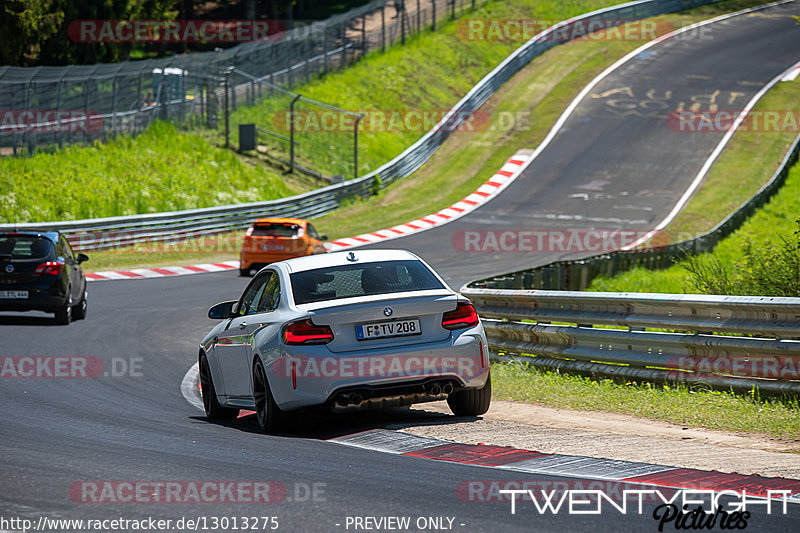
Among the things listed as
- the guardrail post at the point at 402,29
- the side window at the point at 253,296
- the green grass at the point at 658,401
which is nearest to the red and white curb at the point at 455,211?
the guardrail post at the point at 402,29

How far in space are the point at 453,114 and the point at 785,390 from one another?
40773 mm

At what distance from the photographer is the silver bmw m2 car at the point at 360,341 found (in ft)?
27.7

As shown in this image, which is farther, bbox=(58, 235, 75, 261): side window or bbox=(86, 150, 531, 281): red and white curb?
bbox=(86, 150, 531, 281): red and white curb

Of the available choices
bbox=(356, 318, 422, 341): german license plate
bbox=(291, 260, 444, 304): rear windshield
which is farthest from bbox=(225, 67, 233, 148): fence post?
bbox=(356, 318, 422, 341): german license plate

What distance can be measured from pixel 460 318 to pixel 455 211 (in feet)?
97.6

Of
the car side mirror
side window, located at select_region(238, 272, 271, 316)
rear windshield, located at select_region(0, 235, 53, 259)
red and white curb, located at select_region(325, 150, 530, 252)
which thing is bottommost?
red and white curb, located at select_region(325, 150, 530, 252)

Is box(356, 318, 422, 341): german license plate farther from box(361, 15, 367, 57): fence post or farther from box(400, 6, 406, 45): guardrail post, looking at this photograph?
box(400, 6, 406, 45): guardrail post

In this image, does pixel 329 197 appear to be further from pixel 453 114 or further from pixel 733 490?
pixel 733 490

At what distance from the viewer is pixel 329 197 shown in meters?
39.3

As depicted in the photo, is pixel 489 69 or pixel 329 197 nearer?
pixel 329 197

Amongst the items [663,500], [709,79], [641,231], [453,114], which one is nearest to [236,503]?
[663,500]

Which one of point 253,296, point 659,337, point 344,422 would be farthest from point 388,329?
point 659,337

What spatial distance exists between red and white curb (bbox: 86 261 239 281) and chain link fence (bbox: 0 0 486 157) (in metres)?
8.80

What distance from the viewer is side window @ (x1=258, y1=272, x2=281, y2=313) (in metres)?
9.12
